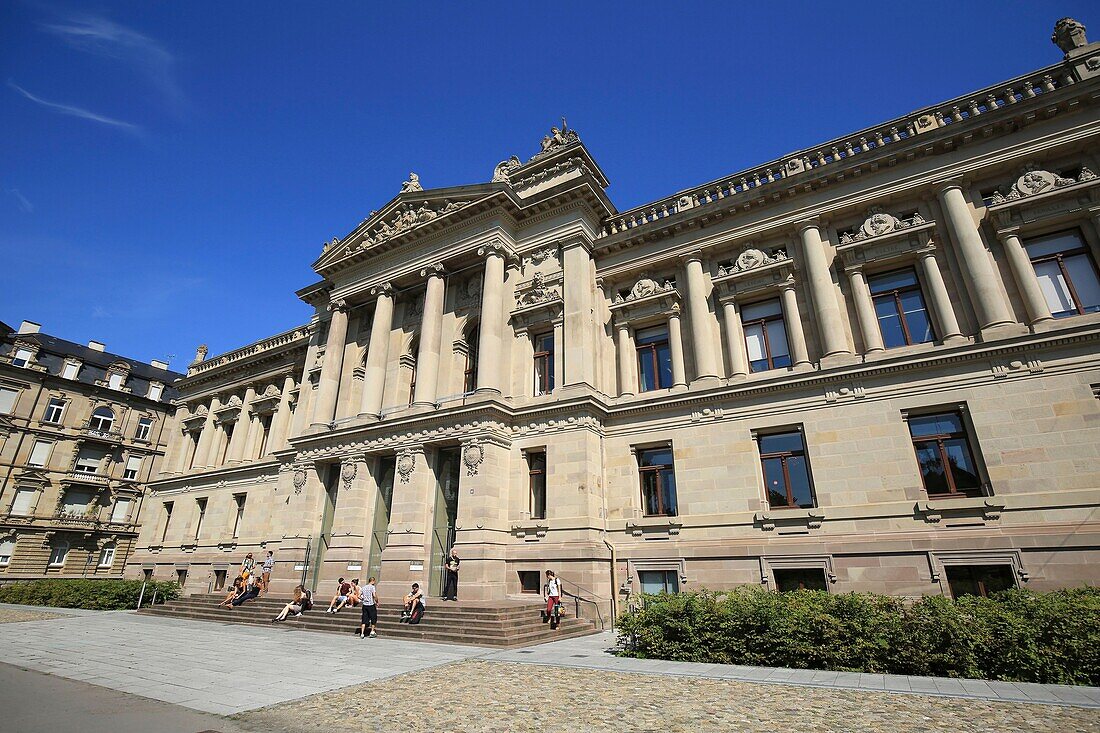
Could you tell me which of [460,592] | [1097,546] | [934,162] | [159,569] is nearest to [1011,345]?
[1097,546]

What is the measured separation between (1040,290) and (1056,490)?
20.7 feet

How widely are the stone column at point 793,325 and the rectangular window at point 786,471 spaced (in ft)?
9.36

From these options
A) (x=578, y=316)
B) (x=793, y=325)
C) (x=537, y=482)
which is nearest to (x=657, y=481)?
(x=537, y=482)

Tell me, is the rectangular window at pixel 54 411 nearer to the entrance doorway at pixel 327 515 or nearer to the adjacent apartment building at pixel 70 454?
the adjacent apartment building at pixel 70 454

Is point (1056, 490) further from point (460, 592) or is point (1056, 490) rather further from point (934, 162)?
point (460, 592)

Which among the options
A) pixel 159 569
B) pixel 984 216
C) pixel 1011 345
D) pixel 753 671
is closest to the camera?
pixel 753 671

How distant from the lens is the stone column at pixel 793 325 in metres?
19.6

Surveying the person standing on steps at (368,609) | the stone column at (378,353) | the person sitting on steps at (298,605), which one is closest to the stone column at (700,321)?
the person standing on steps at (368,609)

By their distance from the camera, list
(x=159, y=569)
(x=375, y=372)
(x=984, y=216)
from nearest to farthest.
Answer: (x=984, y=216) < (x=375, y=372) < (x=159, y=569)

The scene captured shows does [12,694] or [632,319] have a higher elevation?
[632,319]

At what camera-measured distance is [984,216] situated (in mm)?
18109

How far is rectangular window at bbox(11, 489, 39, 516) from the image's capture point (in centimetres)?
4403

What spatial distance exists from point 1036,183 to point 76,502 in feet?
228

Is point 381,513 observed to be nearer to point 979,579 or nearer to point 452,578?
point 452,578
